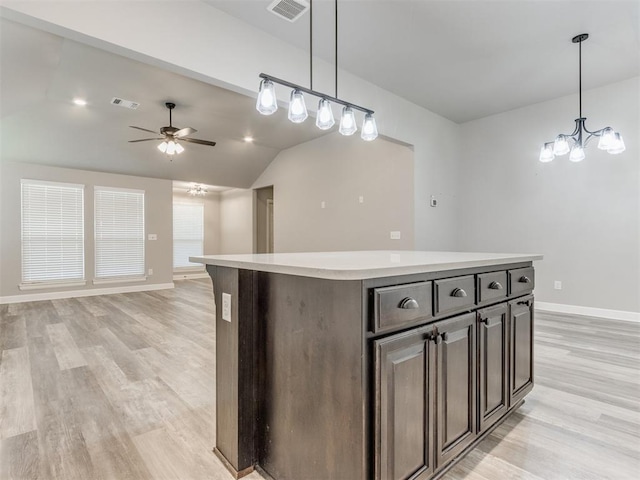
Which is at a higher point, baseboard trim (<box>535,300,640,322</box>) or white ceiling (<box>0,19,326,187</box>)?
white ceiling (<box>0,19,326,187</box>)

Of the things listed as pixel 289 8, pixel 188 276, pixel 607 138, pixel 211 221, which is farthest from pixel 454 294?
pixel 211 221

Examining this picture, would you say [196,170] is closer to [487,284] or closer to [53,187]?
[53,187]

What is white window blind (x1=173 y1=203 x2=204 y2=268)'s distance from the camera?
9.16 meters

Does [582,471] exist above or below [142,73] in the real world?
below

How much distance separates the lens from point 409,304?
1196 millimetres

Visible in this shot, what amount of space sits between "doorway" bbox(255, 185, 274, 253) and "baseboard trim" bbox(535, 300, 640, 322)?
574 cm

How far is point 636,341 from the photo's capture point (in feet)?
10.8

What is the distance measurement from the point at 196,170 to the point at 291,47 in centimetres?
468

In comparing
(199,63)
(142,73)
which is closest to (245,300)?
(199,63)

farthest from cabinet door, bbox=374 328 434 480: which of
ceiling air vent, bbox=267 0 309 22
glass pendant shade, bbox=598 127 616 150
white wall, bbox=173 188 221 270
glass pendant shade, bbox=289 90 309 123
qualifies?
white wall, bbox=173 188 221 270

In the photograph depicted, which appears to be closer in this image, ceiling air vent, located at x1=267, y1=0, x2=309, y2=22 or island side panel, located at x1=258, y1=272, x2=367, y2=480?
island side panel, located at x1=258, y1=272, x2=367, y2=480

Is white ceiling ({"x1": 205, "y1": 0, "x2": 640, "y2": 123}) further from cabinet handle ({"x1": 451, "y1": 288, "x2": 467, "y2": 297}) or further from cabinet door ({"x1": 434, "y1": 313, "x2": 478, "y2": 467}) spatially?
cabinet door ({"x1": 434, "y1": 313, "x2": 478, "y2": 467})

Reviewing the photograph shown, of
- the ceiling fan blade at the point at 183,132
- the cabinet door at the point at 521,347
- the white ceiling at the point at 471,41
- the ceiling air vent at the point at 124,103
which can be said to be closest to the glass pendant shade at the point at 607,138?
the white ceiling at the point at 471,41

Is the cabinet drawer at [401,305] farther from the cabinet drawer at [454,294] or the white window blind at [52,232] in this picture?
the white window blind at [52,232]
